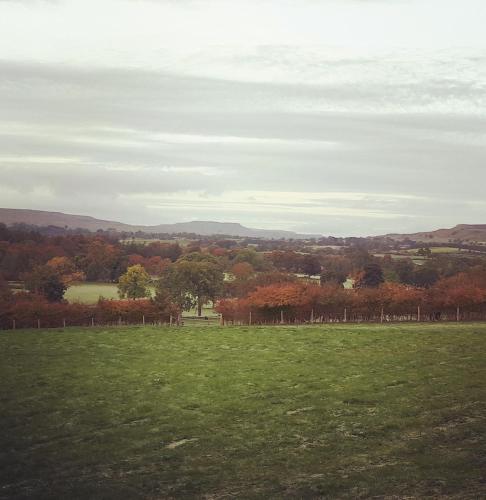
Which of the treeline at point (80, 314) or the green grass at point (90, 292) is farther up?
the treeline at point (80, 314)

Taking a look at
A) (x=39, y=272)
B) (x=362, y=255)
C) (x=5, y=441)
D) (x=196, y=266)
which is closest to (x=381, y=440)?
(x=5, y=441)

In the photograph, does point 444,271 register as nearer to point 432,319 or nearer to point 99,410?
point 432,319

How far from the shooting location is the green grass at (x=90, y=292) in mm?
107938

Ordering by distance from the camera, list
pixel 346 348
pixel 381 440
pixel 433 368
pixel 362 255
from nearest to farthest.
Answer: pixel 381 440
pixel 433 368
pixel 346 348
pixel 362 255

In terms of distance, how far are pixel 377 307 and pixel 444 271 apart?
5996 centimetres

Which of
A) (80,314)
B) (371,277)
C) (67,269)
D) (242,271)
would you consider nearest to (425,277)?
(371,277)

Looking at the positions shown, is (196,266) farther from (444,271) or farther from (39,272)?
(444,271)

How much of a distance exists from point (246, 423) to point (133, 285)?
84.8 meters

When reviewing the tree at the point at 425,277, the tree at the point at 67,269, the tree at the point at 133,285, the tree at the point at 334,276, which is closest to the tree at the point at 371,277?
the tree at the point at 425,277

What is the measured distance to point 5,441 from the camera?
22.4 meters

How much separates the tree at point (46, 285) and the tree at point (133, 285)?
10.4 metres

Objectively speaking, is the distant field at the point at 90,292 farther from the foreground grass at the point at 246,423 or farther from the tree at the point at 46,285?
the foreground grass at the point at 246,423

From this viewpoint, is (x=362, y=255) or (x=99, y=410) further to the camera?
(x=362, y=255)

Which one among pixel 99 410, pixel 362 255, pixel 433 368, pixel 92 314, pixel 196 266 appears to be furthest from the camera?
pixel 362 255
